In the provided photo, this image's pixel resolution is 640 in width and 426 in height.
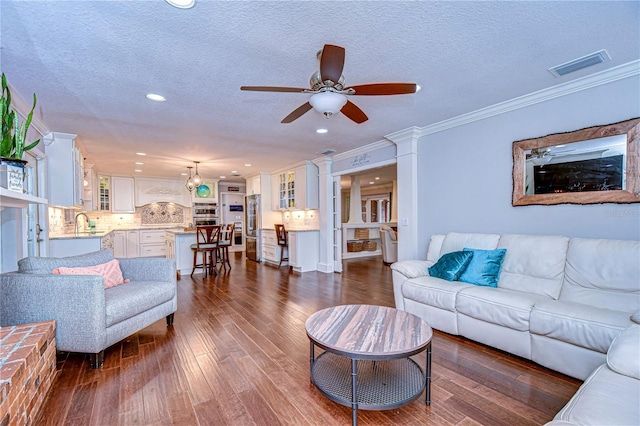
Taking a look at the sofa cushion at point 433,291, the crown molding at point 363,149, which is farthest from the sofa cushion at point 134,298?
the crown molding at point 363,149

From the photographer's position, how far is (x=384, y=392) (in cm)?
184

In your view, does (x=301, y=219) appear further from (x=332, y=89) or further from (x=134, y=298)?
(x=332, y=89)

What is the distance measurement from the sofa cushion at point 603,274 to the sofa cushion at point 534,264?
6 centimetres

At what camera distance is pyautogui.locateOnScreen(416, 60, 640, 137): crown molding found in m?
2.46

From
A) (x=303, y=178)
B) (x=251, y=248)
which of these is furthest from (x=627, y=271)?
(x=251, y=248)

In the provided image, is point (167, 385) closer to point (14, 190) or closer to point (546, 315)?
point (14, 190)

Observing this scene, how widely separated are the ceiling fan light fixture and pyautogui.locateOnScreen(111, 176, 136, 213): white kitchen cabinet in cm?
806

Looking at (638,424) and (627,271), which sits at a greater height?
(627,271)

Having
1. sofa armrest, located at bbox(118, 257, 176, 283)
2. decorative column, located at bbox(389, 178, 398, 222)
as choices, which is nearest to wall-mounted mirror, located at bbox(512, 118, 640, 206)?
sofa armrest, located at bbox(118, 257, 176, 283)

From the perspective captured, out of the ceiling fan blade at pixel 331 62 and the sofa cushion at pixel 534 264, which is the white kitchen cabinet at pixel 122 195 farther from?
the sofa cushion at pixel 534 264

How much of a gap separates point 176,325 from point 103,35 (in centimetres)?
277

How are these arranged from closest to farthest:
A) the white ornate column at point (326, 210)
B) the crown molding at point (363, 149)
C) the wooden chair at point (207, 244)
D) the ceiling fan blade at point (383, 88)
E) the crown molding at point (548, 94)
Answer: the ceiling fan blade at point (383, 88) < the crown molding at point (548, 94) < the crown molding at point (363, 149) < the wooden chair at point (207, 244) < the white ornate column at point (326, 210)

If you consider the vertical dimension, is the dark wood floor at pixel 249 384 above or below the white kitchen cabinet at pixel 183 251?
below

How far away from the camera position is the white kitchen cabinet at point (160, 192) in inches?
324
